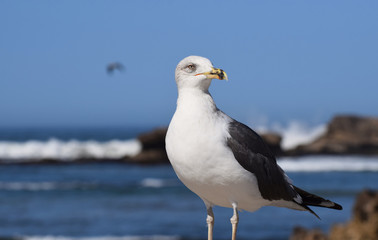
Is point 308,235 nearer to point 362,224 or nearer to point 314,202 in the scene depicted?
point 362,224

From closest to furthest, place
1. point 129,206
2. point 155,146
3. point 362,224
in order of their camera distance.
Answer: point 362,224, point 129,206, point 155,146

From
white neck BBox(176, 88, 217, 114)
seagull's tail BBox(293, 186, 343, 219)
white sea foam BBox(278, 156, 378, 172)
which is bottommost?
seagull's tail BBox(293, 186, 343, 219)

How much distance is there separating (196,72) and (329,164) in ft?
123

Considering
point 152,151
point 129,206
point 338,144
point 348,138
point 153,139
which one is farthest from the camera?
point 348,138

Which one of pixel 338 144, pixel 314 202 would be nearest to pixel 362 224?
pixel 314 202

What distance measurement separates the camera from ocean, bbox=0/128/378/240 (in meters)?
17.3

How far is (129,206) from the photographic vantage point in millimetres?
23062

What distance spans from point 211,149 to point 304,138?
158 ft

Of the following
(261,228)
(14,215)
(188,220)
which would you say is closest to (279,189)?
(261,228)

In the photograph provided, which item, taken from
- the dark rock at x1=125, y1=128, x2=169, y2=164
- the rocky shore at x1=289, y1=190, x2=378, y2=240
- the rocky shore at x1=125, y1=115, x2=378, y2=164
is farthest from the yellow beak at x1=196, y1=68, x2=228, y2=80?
the rocky shore at x1=125, y1=115, x2=378, y2=164

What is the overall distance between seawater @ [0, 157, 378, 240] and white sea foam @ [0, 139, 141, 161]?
283 inches

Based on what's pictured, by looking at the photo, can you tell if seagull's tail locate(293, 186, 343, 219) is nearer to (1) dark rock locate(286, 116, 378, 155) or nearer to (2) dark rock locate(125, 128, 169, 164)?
(2) dark rock locate(125, 128, 169, 164)

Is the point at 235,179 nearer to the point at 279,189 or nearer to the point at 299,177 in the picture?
the point at 279,189

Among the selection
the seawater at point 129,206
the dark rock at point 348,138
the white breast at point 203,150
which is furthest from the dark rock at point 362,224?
the dark rock at point 348,138
